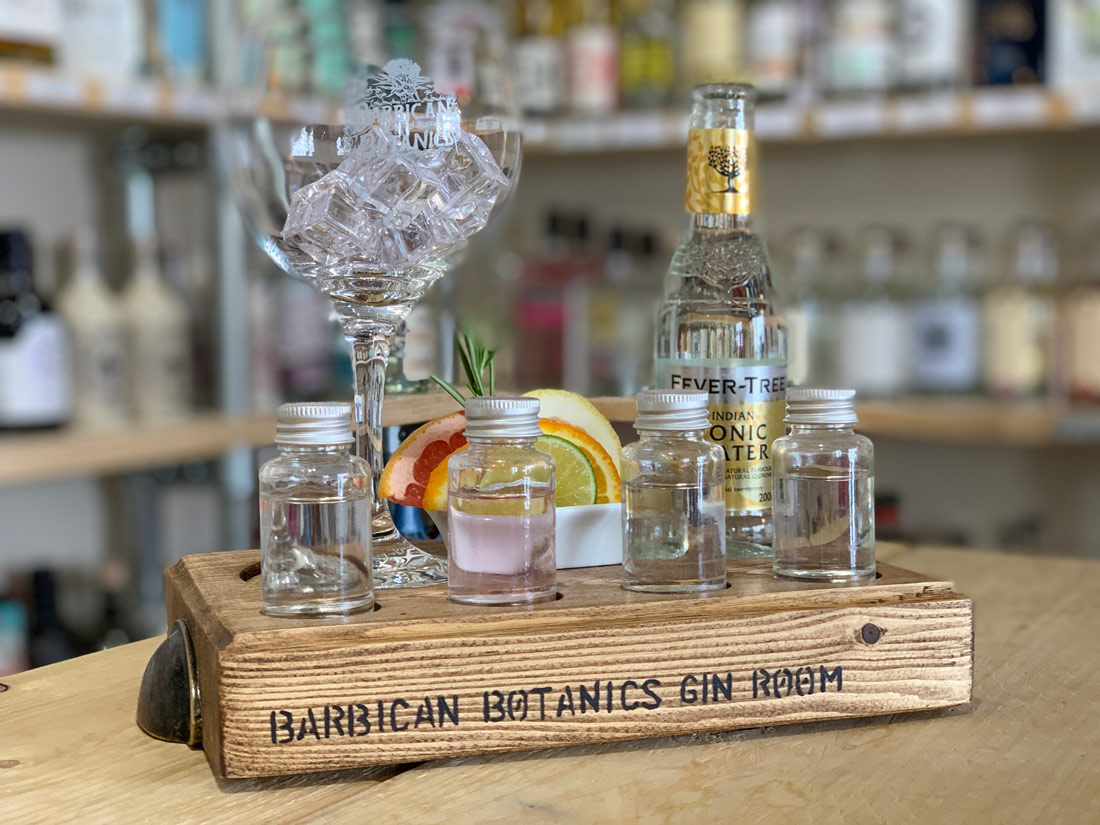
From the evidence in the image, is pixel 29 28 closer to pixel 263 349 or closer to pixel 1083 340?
pixel 263 349

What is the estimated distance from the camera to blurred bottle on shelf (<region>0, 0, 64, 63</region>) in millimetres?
1479

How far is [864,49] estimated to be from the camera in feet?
5.93

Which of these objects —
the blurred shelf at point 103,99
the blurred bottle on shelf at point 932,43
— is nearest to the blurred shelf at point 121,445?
the blurred shelf at point 103,99

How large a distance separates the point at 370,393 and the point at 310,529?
106 mm

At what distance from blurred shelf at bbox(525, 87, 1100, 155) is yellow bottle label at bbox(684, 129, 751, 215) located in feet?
2.96

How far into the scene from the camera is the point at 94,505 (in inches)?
75.8

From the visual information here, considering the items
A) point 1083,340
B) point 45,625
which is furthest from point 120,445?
point 1083,340

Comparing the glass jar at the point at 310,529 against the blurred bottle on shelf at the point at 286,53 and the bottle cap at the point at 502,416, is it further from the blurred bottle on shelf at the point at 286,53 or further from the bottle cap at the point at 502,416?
the blurred bottle on shelf at the point at 286,53

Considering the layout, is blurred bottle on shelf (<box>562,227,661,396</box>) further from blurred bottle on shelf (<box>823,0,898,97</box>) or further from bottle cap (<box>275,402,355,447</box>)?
bottle cap (<box>275,402,355,447</box>)

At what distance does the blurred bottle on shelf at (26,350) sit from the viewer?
1482mm

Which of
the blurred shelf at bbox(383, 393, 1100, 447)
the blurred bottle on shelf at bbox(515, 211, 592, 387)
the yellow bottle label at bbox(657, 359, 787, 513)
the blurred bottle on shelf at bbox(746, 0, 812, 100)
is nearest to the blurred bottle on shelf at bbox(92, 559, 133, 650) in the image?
the blurred bottle on shelf at bbox(515, 211, 592, 387)

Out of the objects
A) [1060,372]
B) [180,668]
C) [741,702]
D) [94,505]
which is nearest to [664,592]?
[741,702]

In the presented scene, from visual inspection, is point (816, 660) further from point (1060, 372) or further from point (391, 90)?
point (1060, 372)

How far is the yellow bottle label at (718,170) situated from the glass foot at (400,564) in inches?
9.4
